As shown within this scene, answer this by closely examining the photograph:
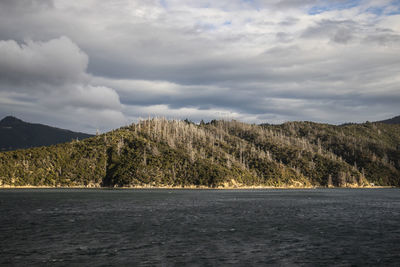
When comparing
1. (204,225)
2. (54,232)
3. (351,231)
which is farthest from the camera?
(204,225)

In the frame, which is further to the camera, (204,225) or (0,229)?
(204,225)

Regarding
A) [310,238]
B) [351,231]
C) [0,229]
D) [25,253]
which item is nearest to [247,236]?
[310,238]

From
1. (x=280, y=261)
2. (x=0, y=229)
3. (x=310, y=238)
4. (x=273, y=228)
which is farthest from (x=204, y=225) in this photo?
(x=0, y=229)

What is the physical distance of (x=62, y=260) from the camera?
34281 mm

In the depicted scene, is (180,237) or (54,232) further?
(54,232)

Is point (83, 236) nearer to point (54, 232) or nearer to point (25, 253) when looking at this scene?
point (54, 232)

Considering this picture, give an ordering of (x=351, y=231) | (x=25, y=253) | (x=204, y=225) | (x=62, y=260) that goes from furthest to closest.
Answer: (x=204, y=225) → (x=351, y=231) → (x=25, y=253) → (x=62, y=260)

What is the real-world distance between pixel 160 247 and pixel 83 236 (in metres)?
13.7

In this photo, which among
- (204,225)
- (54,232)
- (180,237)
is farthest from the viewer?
(204,225)

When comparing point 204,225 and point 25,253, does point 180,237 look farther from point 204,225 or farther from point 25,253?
point 25,253

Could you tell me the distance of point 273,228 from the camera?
5922 cm

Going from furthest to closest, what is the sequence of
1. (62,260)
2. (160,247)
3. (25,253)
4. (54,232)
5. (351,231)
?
(351,231) < (54,232) < (160,247) < (25,253) < (62,260)

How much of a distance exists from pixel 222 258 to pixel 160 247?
9032mm

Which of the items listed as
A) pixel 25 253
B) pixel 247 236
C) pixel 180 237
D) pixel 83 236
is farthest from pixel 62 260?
pixel 247 236
